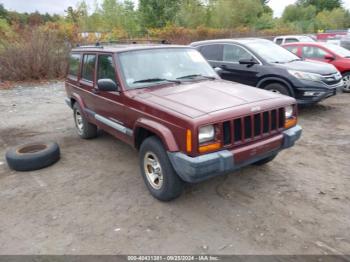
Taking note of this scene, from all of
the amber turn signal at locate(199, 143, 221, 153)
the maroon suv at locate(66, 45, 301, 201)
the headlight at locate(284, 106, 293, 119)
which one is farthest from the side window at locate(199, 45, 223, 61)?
the amber turn signal at locate(199, 143, 221, 153)

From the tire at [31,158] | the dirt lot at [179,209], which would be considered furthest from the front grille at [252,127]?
the tire at [31,158]

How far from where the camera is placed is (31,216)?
3.56 metres

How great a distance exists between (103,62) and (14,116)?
16.2 feet

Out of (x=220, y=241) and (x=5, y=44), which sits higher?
(x=5, y=44)

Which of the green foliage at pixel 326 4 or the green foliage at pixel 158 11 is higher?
the green foliage at pixel 326 4

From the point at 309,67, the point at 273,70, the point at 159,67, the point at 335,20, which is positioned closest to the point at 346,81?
the point at 309,67

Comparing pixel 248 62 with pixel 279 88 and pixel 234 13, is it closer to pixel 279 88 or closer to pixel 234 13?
pixel 279 88

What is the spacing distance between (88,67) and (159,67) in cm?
168

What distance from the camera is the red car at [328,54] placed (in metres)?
9.26

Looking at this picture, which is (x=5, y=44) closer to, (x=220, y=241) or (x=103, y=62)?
(x=103, y=62)

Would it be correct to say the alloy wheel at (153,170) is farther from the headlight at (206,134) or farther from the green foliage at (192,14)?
the green foliage at (192,14)

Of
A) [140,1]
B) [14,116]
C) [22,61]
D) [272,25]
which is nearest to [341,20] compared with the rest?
[272,25]

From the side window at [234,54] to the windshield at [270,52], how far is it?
0.21 meters

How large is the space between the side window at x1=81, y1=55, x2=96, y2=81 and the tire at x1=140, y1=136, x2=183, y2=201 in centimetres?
209
